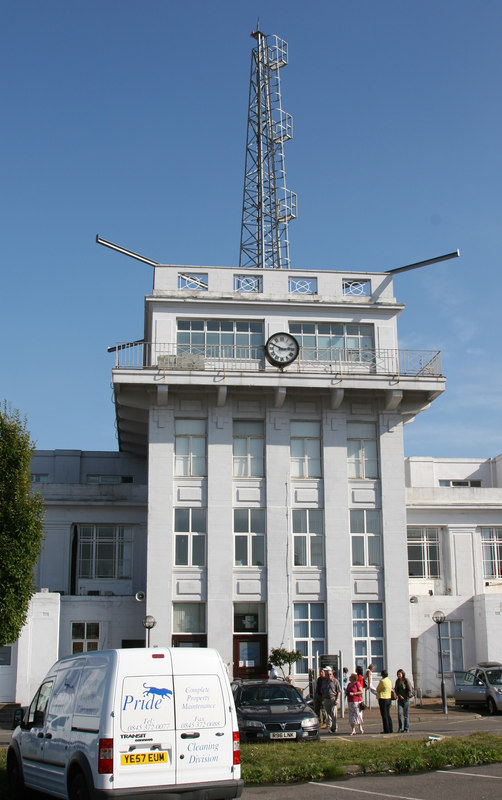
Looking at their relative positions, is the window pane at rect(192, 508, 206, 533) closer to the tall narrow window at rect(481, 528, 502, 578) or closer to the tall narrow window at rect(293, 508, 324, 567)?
the tall narrow window at rect(293, 508, 324, 567)

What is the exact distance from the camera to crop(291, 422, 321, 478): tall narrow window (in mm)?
32281

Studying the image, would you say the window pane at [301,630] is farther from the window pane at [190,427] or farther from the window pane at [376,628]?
the window pane at [190,427]

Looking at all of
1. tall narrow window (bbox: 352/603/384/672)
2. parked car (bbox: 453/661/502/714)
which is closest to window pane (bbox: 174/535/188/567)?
tall narrow window (bbox: 352/603/384/672)

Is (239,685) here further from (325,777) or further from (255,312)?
(255,312)

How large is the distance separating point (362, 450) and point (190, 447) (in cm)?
641

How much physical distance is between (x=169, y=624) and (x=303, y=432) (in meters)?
8.43

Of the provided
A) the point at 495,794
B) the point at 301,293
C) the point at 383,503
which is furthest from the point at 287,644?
the point at 495,794

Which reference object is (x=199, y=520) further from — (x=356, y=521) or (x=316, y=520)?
(x=356, y=521)

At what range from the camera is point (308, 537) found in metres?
31.7

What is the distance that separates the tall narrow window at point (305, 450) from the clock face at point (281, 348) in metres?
2.53

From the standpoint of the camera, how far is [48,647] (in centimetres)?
3009

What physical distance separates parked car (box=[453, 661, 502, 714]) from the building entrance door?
6557 mm

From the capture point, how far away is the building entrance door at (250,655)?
99.3ft

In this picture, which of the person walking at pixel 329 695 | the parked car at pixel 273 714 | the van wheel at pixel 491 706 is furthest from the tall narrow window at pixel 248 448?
the parked car at pixel 273 714
